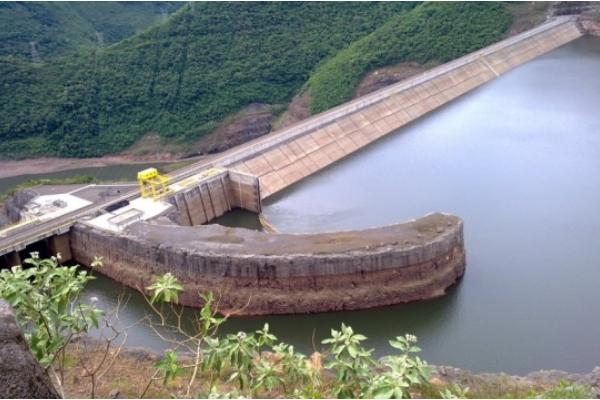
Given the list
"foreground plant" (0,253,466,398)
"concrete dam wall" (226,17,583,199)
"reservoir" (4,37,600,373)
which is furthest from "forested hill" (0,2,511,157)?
"foreground plant" (0,253,466,398)

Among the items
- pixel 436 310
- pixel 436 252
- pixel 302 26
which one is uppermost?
pixel 302 26

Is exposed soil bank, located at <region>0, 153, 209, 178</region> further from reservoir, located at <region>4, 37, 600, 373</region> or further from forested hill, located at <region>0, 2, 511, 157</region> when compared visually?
reservoir, located at <region>4, 37, 600, 373</region>

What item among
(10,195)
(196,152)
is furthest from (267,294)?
(196,152)

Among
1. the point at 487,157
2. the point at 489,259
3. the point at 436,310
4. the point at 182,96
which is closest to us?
the point at 436,310

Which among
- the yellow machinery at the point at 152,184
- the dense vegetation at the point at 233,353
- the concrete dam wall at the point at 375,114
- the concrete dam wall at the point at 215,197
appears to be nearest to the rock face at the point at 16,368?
the dense vegetation at the point at 233,353

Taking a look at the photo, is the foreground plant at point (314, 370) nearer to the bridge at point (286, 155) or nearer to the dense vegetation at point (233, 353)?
the dense vegetation at point (233, 353)

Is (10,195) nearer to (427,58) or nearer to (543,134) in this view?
(543,134)

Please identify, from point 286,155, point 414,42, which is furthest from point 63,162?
point 414,42
